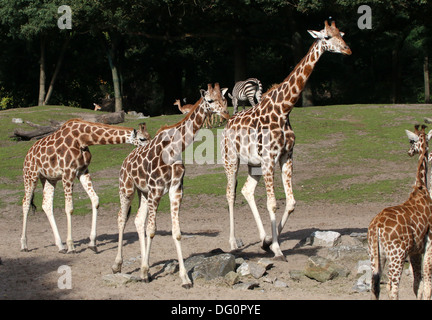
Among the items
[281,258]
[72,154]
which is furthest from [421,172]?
[72,154]

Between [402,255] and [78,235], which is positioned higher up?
[402,255]

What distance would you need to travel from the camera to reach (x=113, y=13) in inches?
1484

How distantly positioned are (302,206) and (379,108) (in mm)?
14594

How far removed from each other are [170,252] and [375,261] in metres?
5.41

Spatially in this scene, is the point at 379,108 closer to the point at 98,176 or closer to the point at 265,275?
the point at 98,176

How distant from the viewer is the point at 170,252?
13.1m

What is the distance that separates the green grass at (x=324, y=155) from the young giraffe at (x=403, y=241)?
8401 mm

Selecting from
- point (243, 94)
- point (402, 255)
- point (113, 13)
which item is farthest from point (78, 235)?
point (113, 13)

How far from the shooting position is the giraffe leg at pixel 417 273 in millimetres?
9188

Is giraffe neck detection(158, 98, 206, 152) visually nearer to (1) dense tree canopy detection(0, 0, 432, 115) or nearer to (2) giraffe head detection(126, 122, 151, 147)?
(2) giraffe head detection(126, 122, 151, 147)

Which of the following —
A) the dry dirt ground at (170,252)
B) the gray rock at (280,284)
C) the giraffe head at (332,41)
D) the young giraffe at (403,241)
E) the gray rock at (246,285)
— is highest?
the giraffe head at (332,41)

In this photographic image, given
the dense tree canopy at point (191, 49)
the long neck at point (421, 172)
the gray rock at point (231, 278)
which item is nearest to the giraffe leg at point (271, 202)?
the gray rock at point (231, 278)

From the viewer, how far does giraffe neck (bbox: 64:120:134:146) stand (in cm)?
1313

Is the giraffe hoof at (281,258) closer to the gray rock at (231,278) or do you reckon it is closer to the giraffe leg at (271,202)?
the giraffe leg at (271,202)
